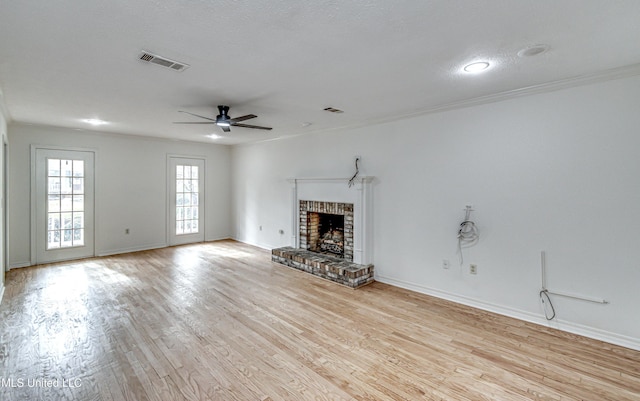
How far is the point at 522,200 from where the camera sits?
3363 mm

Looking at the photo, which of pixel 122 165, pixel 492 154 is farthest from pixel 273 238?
pixel 492 154

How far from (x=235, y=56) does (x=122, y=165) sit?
5.31 meters

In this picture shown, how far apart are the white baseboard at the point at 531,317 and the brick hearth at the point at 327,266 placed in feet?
1.75

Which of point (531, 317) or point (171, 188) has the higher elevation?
point (171, 188)

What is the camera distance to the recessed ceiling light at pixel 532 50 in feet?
7.59

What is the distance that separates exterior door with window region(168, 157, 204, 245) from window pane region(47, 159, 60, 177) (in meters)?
1.99

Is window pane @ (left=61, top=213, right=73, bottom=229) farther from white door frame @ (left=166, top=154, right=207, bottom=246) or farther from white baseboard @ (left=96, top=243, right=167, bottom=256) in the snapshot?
white door frame @ (left=166, top=154, right=207, bottom=246)

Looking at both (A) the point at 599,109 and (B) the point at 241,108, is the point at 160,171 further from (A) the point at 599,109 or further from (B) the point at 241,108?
(A) the point at 599,109

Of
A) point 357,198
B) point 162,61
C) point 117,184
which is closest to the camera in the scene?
point 162,61

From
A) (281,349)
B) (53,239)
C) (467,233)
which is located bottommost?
(281,349)

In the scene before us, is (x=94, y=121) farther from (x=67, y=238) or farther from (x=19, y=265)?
(x=19, y=265)

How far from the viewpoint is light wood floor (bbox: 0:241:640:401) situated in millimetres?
2207

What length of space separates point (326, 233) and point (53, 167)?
5336mm

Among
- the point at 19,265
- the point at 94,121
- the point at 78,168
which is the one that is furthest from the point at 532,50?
the point at 19,265
